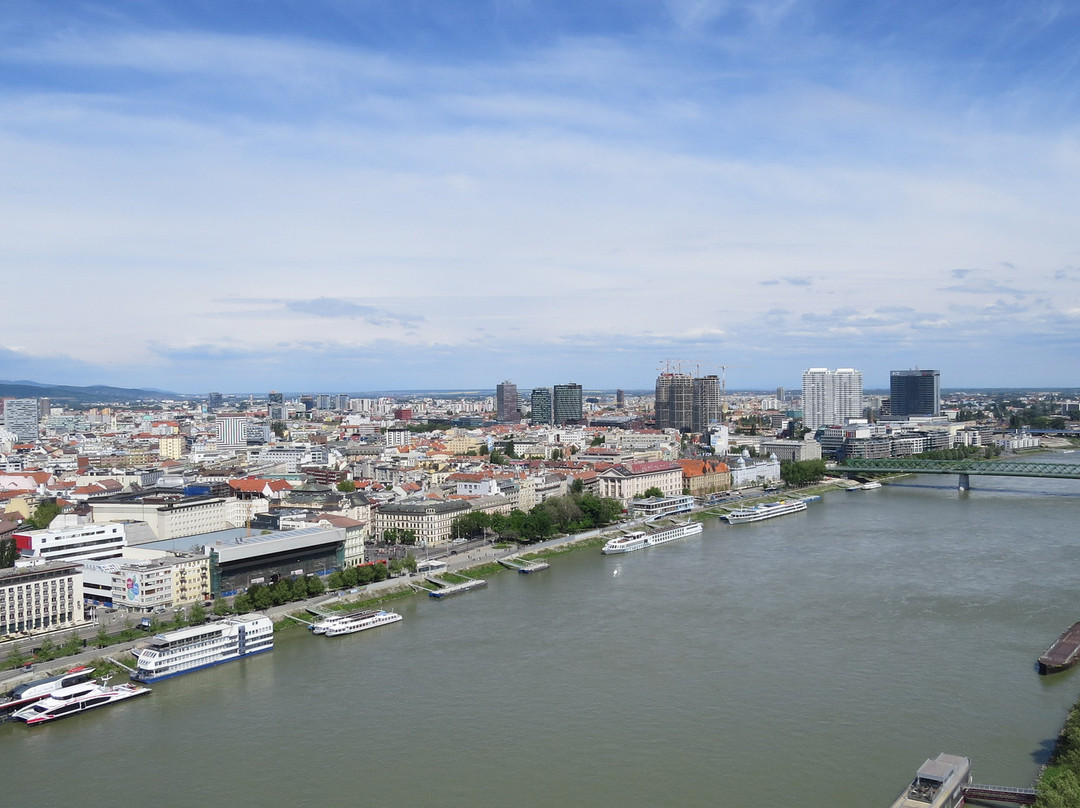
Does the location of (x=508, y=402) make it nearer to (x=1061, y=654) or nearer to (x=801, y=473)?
(x=801, y=473)

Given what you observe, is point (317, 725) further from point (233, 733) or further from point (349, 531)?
point (349, 531)

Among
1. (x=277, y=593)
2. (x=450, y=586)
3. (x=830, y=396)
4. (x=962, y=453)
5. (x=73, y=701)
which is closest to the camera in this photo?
(x=73, y=701)

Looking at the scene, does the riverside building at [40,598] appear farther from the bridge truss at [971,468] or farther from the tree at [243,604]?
the bridge truss at [971,468]

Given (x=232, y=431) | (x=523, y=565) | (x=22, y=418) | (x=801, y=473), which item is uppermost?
(x=22, y=418)

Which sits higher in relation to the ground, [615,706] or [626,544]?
[626,544]

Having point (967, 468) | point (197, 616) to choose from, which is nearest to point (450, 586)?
point (197, 616)

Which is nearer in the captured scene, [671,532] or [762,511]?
[671,532]

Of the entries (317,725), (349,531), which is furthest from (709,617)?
(349,531)
